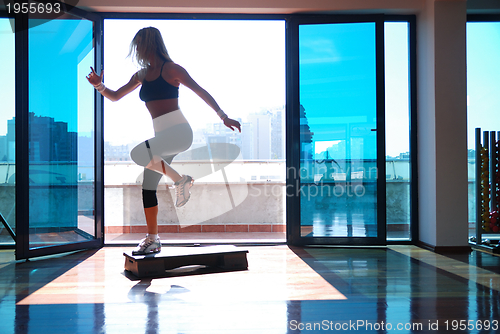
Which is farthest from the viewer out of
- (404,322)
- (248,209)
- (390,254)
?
(248,209)

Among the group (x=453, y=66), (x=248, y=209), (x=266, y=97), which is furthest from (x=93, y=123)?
(x=266, y=97)

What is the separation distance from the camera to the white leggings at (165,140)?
240 centimetres

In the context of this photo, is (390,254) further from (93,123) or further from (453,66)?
(93,123)

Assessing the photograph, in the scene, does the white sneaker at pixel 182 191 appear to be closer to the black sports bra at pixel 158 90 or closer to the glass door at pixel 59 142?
the black sports bra at pixel 158 90

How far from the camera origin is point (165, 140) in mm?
2414

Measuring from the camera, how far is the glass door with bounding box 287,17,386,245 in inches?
145

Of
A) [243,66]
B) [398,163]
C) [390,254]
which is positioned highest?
[243,66]

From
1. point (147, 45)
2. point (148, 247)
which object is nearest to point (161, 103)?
point (147, 45)

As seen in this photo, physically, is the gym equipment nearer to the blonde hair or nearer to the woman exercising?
the woman exercising

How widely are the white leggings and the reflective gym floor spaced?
2.25 ft

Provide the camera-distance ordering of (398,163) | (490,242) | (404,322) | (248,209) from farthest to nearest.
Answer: (248,209)
(398,163)
(490,242)
(404,322)

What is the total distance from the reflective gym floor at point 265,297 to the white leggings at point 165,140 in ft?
2.25

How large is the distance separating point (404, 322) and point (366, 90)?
8.40 ft

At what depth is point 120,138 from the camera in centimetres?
694
